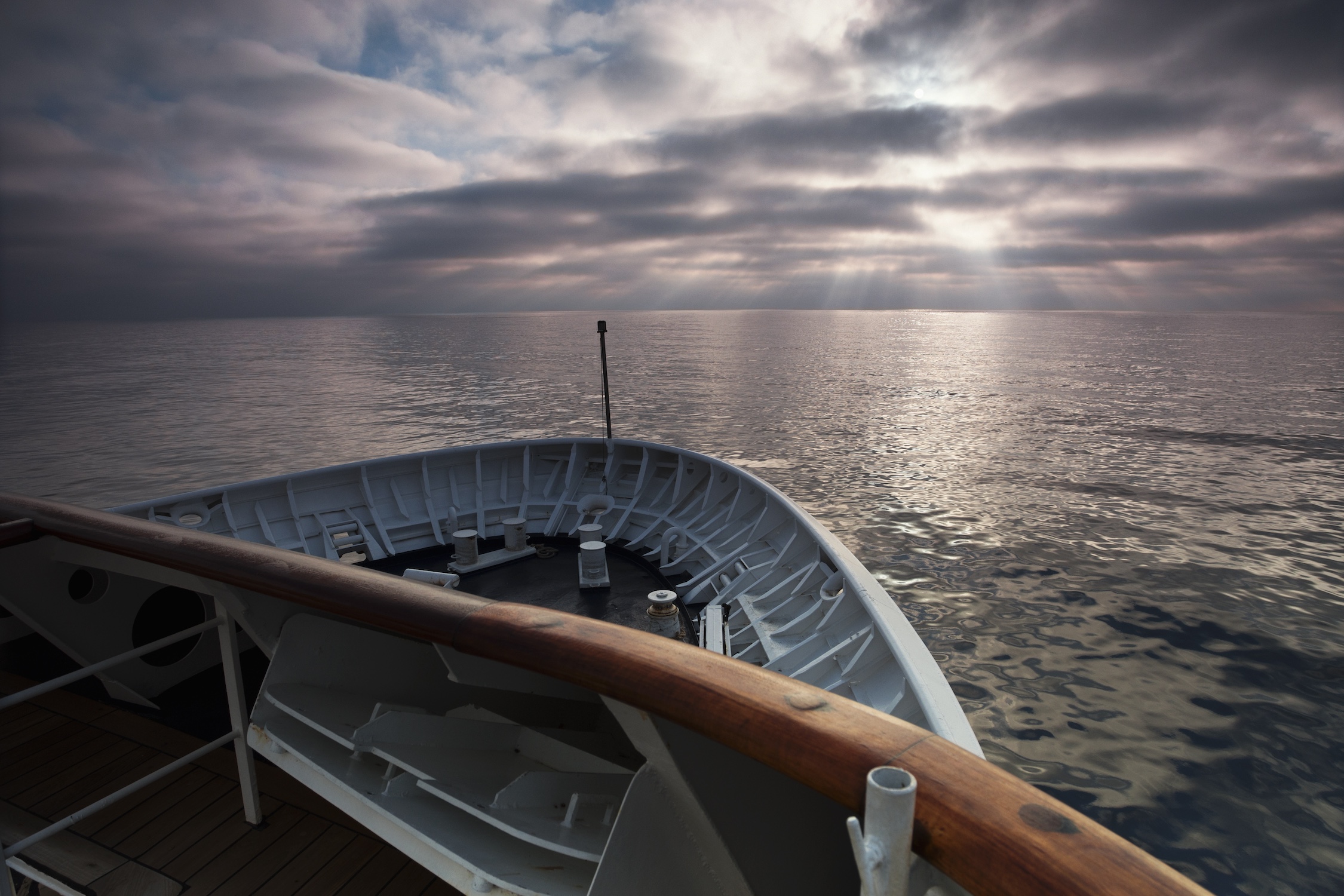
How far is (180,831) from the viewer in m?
3.38

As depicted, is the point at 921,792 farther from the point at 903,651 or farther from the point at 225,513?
the point at 225,513

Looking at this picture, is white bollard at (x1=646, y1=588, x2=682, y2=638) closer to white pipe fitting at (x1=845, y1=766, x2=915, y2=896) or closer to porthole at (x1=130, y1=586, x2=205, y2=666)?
porthole at (x1=130, y1=586, x2=205, y2=666)

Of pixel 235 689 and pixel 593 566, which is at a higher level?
pixel 235 689

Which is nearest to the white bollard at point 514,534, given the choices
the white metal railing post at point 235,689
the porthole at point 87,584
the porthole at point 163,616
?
the porthole at point 163,616

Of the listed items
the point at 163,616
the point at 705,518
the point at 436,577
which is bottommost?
the point at 705,518

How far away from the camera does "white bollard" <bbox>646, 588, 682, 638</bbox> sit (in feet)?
26.1

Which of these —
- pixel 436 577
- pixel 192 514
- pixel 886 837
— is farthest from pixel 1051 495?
pixel 886 837

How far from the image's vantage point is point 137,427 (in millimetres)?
47344

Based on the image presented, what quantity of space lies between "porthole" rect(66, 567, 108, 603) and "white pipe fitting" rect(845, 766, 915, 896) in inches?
196

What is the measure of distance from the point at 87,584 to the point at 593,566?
21.5 feet

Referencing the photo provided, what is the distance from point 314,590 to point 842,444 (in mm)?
40683

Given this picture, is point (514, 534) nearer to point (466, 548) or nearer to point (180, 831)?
point (466, 548)

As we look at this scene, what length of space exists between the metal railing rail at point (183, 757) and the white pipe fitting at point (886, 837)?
7.38 ft

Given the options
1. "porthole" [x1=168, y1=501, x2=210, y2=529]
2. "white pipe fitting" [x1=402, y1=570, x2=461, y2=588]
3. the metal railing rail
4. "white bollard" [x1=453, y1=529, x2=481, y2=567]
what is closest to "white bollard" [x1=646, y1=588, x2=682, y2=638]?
"white pipe fitting" [x1=402, y1=570, x2=461, y2=588]
